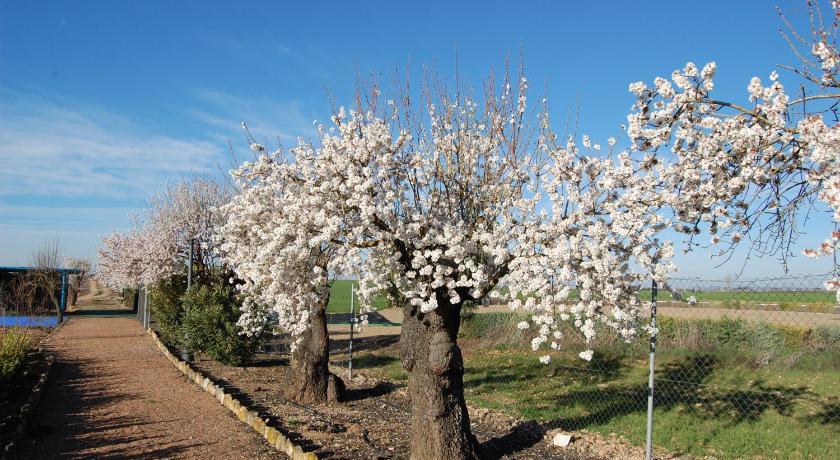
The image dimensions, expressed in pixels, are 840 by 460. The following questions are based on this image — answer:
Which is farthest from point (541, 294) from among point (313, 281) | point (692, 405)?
point (692, 405)

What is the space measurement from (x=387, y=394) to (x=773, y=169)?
7742 millimetres

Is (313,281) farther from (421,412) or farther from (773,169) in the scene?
(773,169)

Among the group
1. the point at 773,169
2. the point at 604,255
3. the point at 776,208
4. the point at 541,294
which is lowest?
the point at 541,294

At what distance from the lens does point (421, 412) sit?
6391 millimetres

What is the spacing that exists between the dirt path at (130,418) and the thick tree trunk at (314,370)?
4.31 ft

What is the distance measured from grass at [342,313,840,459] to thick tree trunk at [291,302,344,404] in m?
2.40

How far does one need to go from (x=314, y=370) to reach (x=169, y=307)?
9099 millimetres

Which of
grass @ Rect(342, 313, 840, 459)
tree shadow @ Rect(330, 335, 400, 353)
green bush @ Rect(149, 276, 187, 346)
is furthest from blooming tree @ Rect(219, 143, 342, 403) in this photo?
tree shadow @ Rect(330, 335, 400, 353)

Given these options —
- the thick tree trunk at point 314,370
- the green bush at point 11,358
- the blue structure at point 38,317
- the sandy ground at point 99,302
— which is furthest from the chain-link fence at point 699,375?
the sandy ground at point 99,302

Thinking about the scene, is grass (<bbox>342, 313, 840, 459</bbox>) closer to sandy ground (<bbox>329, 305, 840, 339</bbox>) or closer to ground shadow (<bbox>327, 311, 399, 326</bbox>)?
sandy ground (<bbox>329, 305, 840, 339</bbox>)

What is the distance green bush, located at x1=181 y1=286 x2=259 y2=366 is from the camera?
13570 millimetres

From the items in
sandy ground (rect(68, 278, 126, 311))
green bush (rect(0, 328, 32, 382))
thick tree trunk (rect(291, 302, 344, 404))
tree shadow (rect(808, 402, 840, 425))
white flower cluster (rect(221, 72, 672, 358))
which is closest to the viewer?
white flower cluster (rect(221, 72, 672, 358))

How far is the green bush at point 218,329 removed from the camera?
44.5ft

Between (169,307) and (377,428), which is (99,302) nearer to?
Answer: (169,307)
